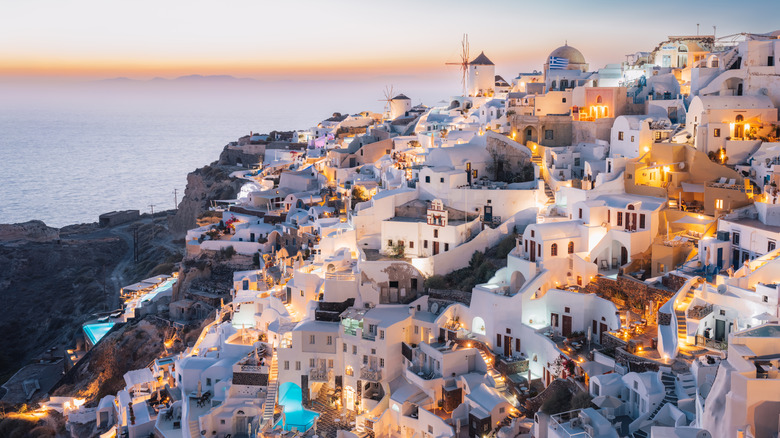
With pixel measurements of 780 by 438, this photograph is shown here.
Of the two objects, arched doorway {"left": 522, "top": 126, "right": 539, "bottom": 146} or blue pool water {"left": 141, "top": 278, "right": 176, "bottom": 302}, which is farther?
blue pool water {"left": 141, "top": 278, "right": 176, "bottom": 302}

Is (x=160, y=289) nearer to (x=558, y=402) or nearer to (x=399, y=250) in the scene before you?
(x=399, y=250)

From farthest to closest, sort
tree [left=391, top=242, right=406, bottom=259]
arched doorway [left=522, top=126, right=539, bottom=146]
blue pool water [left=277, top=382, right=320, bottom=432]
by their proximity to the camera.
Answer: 1. arched doorway [left=522, top=126, right=539, bottom=146]
2. tree [left=391, top=242, right=406, bottom=259]
3. blue pool water [left=277, top=382, right=320, bottom=432]

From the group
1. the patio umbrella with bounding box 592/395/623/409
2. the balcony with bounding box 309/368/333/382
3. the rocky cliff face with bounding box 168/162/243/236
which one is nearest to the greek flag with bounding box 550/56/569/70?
the balcony with bounding box 309/368/333/382

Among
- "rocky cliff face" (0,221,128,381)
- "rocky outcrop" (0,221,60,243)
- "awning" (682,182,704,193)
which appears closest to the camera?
"awning" (682,182,704,193)

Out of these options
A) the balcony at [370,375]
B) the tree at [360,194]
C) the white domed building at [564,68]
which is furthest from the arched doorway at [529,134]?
the balcony at [370,375]

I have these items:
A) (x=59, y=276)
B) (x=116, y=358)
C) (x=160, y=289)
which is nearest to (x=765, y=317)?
(x=116, y=358)

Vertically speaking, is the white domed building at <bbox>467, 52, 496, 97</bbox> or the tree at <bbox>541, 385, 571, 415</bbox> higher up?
the white domed building at <bbox>467, 52, 496, 97</bbox>

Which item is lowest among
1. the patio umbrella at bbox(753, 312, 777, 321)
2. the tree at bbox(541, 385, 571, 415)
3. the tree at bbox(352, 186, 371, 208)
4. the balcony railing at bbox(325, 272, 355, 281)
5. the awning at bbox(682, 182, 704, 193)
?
the tree at bbox(541, 385, 571, 415)

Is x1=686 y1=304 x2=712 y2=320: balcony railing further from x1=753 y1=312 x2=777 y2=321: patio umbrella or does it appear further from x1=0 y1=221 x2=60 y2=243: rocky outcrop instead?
x1=0 y1=221 x2=60 y2=243: rocky outcrop
